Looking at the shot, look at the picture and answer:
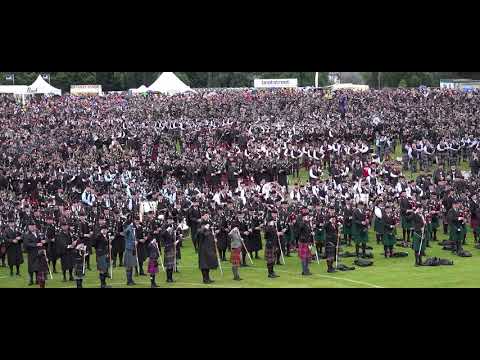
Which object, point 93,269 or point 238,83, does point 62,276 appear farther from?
point 238,83

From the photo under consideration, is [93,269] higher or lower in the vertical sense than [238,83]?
lower

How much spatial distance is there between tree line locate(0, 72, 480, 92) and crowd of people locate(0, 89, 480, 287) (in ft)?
26.1

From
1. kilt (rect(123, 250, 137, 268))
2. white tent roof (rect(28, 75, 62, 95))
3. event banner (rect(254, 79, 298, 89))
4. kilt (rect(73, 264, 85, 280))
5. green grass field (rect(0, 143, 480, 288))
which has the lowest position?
green grass field (rect(0, 143, 480, 288))

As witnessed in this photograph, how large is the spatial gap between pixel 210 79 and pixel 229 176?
83.0 feet

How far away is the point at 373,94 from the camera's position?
3578cm

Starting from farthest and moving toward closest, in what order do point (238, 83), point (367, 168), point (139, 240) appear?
point (238, 83) → point (367, 168) → point (139, 240)

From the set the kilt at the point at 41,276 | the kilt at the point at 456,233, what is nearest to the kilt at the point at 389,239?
the kilt at the point at 456,233

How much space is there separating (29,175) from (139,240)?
874 centimetres

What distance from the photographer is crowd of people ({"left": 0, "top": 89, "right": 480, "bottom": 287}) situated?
55.6 ft

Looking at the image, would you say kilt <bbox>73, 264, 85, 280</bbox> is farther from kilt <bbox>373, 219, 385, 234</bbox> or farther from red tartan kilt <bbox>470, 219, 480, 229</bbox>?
red tartan kilt <bbox>470, 219, 480, 229</bbox>

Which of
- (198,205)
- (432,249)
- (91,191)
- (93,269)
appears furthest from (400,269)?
(91,191)

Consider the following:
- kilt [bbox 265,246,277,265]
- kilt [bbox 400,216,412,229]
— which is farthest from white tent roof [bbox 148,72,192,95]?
kilt [bbox 265,246,277,265]

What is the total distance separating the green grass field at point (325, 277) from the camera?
15.7 m

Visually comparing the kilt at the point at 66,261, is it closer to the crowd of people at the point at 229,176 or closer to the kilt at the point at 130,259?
the crowd of people at the point at 229,176
